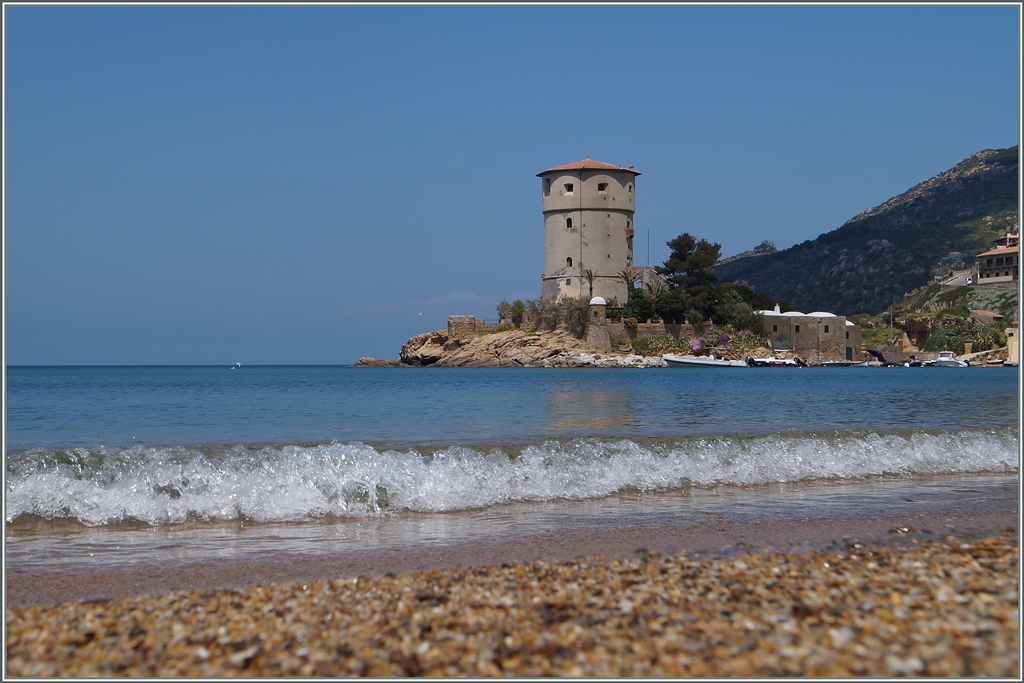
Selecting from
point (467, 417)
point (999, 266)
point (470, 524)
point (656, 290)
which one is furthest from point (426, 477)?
point (999, 266)

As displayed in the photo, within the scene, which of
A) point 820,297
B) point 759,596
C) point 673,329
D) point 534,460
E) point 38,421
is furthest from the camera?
point 820,297

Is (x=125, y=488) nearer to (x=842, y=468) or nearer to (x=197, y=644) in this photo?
(x=197, y=644)

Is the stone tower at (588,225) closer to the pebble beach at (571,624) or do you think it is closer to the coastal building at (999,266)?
the coastal building at (999,266)

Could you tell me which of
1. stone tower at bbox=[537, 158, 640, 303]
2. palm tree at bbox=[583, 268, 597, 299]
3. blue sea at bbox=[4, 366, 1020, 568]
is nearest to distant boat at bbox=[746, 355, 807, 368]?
stone tower at bbox=[537, 158, 640, 303]

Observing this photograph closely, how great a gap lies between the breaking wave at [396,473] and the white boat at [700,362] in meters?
38.8

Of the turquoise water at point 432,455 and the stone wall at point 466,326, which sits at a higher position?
the stone wall at point 466,326

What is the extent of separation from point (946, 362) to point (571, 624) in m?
54.2

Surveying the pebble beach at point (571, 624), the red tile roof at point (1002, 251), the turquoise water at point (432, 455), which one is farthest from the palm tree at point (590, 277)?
the pebble beach at point (571, 624)

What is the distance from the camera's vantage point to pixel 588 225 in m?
53.8

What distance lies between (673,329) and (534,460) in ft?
152

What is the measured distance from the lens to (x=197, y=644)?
310cm

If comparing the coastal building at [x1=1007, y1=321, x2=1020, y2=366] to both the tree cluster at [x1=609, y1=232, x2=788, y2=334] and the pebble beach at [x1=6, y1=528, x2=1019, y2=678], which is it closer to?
the tree cluster at [x1=609, y1=232, x2=788, y2=334]

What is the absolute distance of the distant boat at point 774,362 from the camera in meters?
49.3

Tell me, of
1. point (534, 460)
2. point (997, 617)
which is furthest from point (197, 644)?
point (534, 460)
